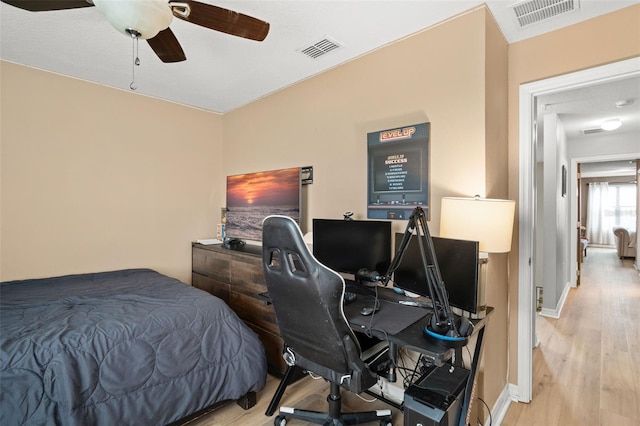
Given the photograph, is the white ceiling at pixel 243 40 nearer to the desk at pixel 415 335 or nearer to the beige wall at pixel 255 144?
the beige wall at pixel 255 144

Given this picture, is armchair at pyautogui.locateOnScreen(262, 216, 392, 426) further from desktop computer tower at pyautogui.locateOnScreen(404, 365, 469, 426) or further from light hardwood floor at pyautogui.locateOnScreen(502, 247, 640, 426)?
light hardwood floor at pyautogui.locateOnScreen(502, 247, 640, 426)

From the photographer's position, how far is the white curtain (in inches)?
377

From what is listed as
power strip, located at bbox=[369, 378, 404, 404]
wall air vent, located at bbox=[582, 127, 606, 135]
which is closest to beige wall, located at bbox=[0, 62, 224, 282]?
power strip, located at bbox=[369, 378, 404, 404]

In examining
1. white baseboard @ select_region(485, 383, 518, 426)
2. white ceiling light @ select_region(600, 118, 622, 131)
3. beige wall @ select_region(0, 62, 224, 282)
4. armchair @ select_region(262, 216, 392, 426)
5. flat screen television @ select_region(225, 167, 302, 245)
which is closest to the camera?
armchair @ select_region(262, 216, 392, 426)

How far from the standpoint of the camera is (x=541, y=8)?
5.90 ft

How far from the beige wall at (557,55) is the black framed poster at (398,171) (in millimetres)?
685

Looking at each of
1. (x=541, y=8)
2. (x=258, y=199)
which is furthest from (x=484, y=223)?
(x=258, y=199)

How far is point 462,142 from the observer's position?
6.24 feet

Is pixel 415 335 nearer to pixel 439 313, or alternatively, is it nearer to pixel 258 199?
pixel 439 313

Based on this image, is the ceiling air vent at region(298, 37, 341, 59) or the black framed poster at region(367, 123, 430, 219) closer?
the black framed poster at region(367, 123, 430, 219)

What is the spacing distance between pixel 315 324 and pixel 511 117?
1.98 meters

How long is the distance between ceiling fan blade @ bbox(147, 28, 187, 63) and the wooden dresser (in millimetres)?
1575

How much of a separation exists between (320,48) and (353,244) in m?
1.47

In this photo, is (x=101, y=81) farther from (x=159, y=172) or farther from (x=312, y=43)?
(x=312, y=43)
